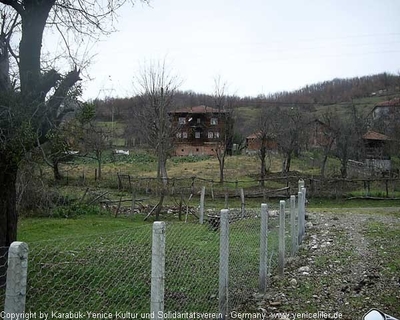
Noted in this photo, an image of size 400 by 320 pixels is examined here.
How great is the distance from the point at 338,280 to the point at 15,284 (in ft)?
19.1

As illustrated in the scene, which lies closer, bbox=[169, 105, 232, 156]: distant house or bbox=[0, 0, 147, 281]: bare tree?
bbox=[0, 0, 147, 281]: bare tree

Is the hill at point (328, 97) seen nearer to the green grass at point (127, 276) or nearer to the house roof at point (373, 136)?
the house roof at point (373, 136)

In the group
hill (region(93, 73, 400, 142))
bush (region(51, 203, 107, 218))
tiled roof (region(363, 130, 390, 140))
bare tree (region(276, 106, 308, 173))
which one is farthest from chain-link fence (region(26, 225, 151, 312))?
hill (region(93, 73, 400, 142))

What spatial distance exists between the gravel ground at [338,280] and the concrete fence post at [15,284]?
3644 millimetres

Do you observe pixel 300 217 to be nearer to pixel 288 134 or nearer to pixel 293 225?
pixel 293 225

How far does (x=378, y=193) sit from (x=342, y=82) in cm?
7247

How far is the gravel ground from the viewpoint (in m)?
5.68

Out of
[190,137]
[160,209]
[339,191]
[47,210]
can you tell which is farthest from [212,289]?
[190,137]

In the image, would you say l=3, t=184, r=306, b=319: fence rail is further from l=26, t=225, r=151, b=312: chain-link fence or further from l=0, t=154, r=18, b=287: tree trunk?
l=0, t=154, r=18, b=287: tree trunk

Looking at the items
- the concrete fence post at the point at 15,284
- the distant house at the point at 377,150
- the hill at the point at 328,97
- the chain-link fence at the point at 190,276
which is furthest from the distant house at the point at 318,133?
the concrete fence post at the point at 15,284

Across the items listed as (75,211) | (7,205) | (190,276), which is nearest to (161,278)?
(190,276)

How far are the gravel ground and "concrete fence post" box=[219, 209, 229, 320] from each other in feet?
2.54

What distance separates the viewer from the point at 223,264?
15.9 feet

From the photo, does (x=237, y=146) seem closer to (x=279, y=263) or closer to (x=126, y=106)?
(x=126, y=106)
